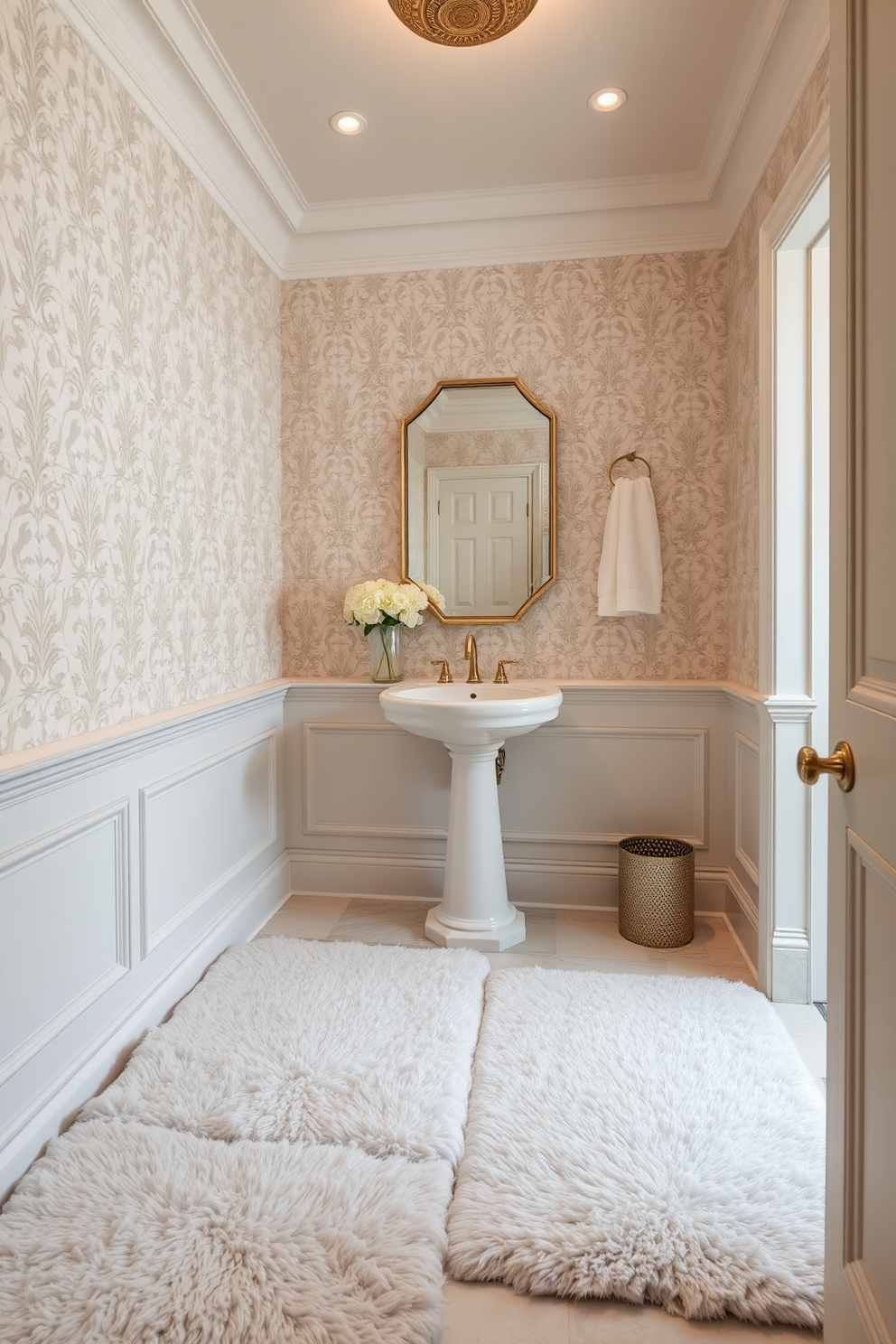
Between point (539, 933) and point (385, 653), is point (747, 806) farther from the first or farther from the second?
point (385, 653)

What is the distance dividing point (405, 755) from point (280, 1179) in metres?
1.66

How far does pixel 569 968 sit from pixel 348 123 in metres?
2.64

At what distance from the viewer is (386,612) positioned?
2.84m

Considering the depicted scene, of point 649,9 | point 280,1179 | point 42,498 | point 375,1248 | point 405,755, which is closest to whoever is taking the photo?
point 375,1248

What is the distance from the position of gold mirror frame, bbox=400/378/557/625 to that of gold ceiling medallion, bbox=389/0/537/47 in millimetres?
1115

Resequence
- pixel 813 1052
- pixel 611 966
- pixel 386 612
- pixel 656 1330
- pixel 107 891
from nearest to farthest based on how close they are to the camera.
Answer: pixel 656 1330 < pixel 107 891 < pixel 813 1052 < pixel 611 966 < pixel 386 612

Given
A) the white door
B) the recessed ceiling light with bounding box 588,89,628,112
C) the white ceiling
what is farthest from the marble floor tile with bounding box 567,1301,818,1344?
the recessed ceiling light with bounding box 588,89,628,112

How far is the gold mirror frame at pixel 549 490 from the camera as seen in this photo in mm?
2916

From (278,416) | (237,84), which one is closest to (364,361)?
(278,416)

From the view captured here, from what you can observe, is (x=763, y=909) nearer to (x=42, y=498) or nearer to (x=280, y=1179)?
(x=280, y=1179)

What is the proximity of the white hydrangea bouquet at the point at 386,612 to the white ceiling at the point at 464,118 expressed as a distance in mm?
1226

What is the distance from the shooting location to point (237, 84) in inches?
85.8

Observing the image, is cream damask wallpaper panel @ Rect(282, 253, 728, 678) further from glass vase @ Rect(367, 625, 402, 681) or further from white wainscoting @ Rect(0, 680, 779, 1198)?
white wainscoting @ Rect(0, 680, 779, 1198)

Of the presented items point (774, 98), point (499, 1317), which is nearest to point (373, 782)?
point (499, 1317)
